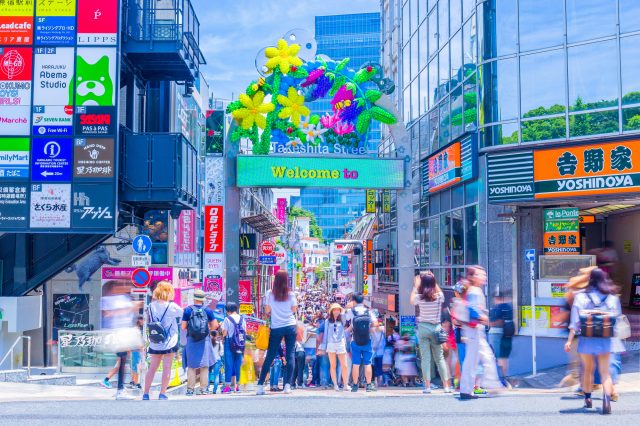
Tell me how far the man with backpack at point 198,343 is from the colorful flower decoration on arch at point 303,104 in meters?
12.1

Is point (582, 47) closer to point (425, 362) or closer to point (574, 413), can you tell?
point (425, 362)

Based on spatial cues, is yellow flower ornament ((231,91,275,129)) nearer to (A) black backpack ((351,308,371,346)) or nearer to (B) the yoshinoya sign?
(B) the yoshinoya sign

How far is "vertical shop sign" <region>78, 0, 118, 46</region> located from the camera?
70.8ft

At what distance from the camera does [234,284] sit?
2536cm

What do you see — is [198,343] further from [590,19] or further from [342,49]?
[342,49]

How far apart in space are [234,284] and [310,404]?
15.8 metres

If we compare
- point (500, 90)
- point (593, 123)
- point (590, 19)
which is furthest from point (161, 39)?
point (593, 123)

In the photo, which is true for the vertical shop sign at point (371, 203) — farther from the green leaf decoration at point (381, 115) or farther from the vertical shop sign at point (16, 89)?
the vertical shop sign at point (16, 89)

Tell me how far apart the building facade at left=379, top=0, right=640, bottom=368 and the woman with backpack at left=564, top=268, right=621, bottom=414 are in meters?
10.8

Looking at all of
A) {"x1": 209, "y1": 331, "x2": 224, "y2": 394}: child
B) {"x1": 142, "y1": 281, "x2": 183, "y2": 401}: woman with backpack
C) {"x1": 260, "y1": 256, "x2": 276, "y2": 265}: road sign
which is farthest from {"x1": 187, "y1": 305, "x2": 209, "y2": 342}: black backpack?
{"x1": 260, "y1": 256, "x2": 276, "y2": 265}: road sign

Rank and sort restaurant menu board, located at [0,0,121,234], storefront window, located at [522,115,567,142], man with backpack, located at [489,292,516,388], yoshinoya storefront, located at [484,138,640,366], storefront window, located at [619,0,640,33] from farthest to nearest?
restaurant menu board, located at [0,0,121,234] < storefront window, located at [522,115,567,142] < yoshinoya storefront, located at [484,138,640,366] < storefront window, located at [619,0,640,33] < man with backpack, located at [489,292,516,388]

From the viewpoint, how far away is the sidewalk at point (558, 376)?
15.4 meters

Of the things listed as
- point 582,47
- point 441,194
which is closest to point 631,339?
point 582,47

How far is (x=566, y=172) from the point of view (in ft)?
66.4
